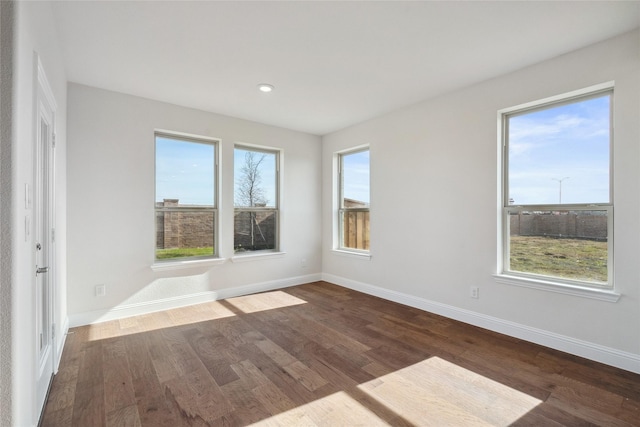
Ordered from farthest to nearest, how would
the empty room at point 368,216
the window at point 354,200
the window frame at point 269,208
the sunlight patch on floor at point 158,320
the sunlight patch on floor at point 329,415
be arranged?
the window at point 354,200
the window frame at point 269,208
the sunlight patch on floor at point 158,320
the empty room at point 368,216
the sunlight patch on floor at point 329,415

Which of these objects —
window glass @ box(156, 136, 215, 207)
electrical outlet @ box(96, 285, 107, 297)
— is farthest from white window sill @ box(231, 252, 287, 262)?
electrical outlet @ box(96, 285, 107, 297)

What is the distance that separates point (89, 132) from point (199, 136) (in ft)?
3.96

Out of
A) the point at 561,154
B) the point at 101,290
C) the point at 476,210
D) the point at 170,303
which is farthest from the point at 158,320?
the point at 561,154

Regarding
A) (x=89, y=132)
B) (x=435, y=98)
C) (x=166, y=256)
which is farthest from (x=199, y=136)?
(x=435, y=98)

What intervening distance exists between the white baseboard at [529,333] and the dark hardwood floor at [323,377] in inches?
3.8

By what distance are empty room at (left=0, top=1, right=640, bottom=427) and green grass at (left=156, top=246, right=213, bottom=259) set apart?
0.09 ft

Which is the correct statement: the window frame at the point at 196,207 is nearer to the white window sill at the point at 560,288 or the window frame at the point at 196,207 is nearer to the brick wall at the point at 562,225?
the white window sill at the point at 560,288

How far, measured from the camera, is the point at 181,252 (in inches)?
160

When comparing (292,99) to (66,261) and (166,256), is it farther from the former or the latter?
(66,261)

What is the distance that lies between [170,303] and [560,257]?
14.3 ft

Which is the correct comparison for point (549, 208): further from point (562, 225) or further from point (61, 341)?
point (61, 341)

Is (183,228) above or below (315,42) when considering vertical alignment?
below

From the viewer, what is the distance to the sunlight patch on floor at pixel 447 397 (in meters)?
1.84

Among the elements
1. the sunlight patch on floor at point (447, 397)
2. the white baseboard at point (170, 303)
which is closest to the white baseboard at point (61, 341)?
the white baseboard at point (170, 303)
